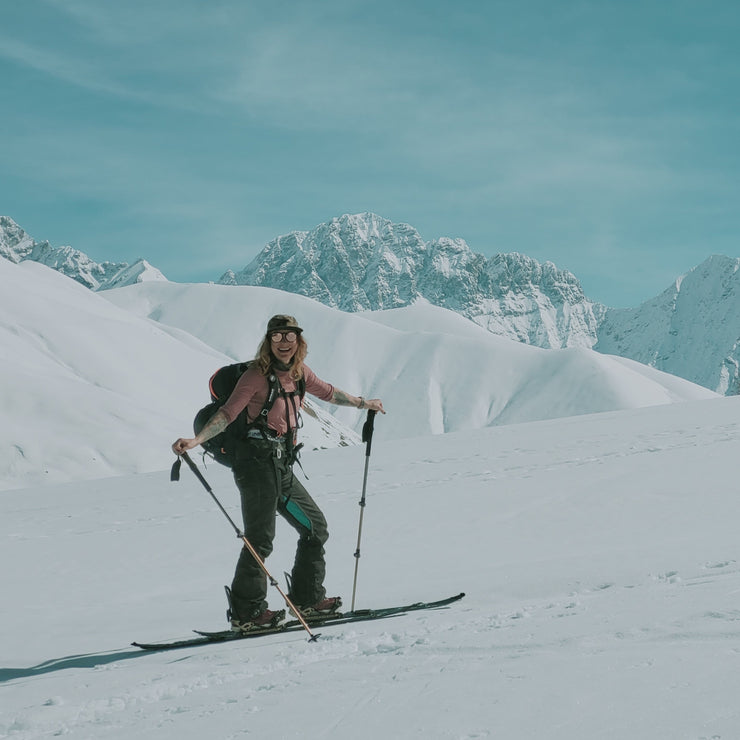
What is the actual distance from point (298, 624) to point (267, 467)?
126cm

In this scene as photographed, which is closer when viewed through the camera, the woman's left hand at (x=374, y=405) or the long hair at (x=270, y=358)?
the long hair at (x=270, y=358)

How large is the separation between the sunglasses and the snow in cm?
213

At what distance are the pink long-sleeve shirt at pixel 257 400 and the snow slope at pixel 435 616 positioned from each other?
157cm

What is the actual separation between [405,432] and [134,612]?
496 feet

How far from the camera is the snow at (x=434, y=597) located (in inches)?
133

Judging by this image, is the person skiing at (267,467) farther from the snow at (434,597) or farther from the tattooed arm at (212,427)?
the snow at (434,597)

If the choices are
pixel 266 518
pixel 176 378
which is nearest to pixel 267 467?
pixel 266 518

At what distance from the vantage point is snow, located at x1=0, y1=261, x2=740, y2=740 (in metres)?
3.38

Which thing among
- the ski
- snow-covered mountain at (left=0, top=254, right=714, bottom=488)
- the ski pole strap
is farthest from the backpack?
the ski

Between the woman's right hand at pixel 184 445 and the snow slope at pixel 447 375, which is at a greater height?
the snow slope at pixel 447 375

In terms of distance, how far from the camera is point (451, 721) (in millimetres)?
3176

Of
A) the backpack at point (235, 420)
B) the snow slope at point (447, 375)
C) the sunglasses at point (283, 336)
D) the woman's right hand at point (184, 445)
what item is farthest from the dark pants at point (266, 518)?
the snow slope at point (447, 375)

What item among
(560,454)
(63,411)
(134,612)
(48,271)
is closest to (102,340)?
(63,411)

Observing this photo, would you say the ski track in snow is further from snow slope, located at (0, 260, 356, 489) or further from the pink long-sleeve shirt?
snow slope, located at (0, 260, 356, 489)
